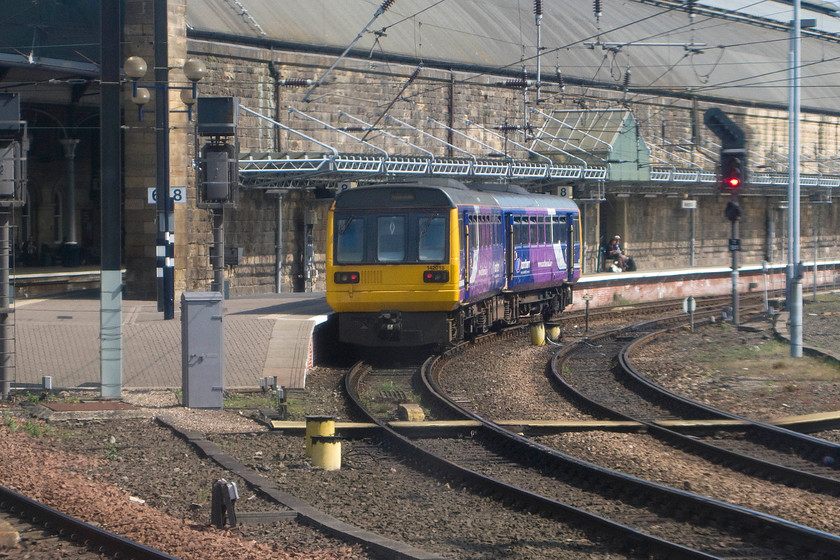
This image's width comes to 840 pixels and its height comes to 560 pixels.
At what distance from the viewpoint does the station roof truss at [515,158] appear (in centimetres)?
2564

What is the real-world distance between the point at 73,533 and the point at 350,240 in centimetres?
1048

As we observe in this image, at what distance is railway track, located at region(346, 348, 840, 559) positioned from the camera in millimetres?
7020

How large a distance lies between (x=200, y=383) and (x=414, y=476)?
4.27m

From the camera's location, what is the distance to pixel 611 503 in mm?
8461

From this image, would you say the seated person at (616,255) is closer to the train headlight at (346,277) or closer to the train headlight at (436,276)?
the train headlight at (436,276)

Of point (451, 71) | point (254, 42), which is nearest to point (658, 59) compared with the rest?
point (451, 71)

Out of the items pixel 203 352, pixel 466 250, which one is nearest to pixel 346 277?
pixel 466 250

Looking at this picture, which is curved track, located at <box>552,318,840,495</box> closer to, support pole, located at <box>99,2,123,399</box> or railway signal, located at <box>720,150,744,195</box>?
railway signal, located at <box>720,150,744,195</box>

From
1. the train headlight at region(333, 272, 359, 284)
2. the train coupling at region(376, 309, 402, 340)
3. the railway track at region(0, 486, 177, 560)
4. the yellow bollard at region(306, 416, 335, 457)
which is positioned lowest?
the railway track at region(0, 486, 177, 560)

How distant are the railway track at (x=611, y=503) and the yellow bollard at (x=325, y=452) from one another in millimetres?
851

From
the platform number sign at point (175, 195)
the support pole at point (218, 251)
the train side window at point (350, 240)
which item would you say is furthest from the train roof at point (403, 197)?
the platform number sign at point (175, 195)

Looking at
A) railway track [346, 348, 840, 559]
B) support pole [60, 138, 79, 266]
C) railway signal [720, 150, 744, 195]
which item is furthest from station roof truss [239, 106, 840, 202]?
railway track [346, 348, 840, 559]

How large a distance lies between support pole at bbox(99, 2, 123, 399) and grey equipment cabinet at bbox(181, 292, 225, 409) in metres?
1.04

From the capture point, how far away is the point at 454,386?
15.3m
